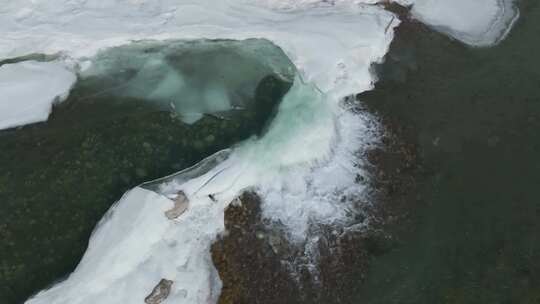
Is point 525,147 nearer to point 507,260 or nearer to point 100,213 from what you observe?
point 507,260

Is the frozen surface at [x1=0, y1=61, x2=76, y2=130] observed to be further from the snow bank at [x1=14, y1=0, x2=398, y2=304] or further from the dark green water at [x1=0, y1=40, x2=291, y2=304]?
the snow bank at [x1=14, y1=0, x2=398, y2=304]

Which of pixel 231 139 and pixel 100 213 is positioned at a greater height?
pixel 231 139

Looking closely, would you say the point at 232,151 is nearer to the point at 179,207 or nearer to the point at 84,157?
the point at 179,207

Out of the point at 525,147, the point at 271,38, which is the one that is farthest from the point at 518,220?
the point at 271,38

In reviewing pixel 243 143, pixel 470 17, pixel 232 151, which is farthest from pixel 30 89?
pixel 470 17

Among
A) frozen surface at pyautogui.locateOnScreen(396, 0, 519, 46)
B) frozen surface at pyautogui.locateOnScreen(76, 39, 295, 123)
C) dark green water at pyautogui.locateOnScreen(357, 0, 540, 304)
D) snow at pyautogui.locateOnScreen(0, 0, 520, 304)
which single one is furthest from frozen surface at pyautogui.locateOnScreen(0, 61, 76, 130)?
frozen surface at pyautogui.locateOnScreen(396, 0, 519, 46)

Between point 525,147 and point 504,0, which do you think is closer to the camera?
point 525,147
